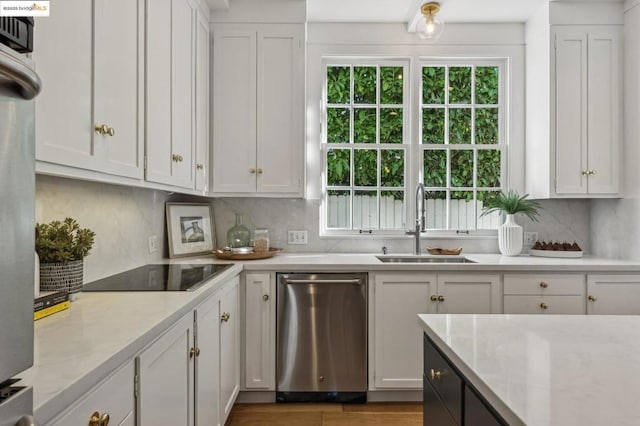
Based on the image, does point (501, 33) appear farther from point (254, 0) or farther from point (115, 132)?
point (115, 132)

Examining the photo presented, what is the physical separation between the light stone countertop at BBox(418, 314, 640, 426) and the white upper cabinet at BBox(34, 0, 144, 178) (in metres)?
1.26

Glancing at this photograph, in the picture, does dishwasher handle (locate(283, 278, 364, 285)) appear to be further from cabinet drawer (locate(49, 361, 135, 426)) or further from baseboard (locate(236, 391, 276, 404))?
cabinet drawer (locate(49, 361, 135, 426))

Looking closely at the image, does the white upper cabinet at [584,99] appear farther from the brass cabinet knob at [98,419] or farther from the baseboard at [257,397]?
the brass cabinet knob at [98,419]

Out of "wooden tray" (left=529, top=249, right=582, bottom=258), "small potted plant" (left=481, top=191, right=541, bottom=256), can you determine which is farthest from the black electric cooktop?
"wooden tray" (left=529, top=249, right=582, bottom=258)

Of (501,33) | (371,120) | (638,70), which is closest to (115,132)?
(371,120)

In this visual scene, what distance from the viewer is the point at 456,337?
1105 mm

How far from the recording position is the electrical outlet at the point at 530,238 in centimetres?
319

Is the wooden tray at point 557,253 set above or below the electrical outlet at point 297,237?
below

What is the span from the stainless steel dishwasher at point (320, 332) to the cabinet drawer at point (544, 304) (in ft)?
3.15

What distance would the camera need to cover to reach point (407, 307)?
2541 millimetres

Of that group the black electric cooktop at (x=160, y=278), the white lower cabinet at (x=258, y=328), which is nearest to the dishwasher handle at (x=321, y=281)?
the white lower cabinet at (x=258, y=328)

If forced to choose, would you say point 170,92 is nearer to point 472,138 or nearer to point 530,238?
point 472,138

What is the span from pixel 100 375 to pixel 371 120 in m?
2.83

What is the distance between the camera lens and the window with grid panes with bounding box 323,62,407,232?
128 inches
